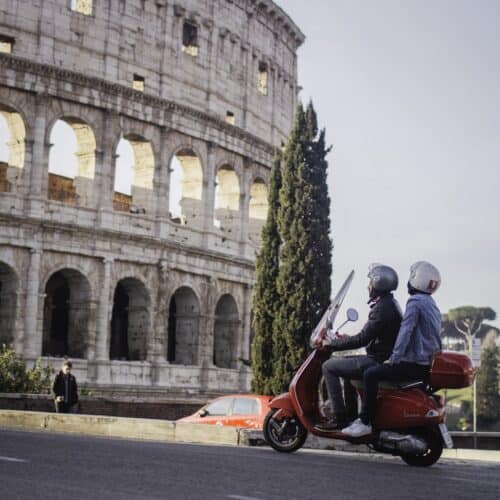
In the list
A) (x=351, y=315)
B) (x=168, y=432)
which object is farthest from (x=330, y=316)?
(x=168, y=432)

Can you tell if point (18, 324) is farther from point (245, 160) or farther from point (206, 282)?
point (245, 160)

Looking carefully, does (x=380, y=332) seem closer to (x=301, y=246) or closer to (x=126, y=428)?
(x=126, y=428)

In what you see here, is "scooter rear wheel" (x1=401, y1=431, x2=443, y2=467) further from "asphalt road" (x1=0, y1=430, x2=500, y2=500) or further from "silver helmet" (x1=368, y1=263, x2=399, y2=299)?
"silver helmet" (x1=368, y1=263, x2=399, y2=299)

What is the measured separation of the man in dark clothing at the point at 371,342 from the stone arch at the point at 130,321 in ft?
75.1

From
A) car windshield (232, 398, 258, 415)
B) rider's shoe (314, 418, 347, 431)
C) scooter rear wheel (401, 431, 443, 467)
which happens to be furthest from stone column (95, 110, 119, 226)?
scooter rear wheel (401, 431, 443, 467)

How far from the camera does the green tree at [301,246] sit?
970 inches

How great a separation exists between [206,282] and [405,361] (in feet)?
84.6

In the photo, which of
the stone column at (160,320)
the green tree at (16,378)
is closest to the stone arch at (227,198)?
the stone column at (160,320)

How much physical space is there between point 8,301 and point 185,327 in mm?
7388

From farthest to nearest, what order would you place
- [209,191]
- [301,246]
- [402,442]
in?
[209,191] < [301,246] < [402,442]

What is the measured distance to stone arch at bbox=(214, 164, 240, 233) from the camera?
119 feet

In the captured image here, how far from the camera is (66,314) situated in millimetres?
31969

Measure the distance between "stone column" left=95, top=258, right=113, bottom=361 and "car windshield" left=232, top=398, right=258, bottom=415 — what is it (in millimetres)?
14391

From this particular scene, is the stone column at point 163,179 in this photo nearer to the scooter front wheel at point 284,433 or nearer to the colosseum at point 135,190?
the colosseum at point 135,190
